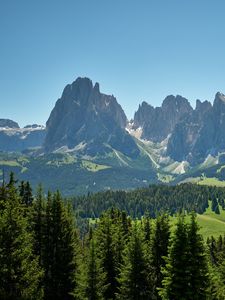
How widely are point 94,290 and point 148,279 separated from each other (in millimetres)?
6011

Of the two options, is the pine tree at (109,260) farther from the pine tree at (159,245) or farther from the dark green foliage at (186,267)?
→ the dark green foliage at (186,267)

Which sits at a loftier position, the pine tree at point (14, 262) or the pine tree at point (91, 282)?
the pine tree at point (14, 262)

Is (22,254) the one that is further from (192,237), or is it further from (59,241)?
(59,241)

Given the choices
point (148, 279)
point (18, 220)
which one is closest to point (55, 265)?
point (148, 279)

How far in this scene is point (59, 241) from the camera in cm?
5481

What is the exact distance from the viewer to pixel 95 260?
47562 mm

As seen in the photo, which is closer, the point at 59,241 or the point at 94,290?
the point at 94,290

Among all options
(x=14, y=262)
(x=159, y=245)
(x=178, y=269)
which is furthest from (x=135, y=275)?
(x=14, y=262)

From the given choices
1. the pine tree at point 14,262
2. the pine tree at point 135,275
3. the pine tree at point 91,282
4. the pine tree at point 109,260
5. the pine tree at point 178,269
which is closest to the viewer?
the pine tree at point 14,262

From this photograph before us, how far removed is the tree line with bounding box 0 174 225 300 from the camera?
1439 inches

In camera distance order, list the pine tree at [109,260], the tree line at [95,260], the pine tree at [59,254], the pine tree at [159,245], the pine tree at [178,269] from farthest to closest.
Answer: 1. the pine tree at [109,260]
2. the pine tree at [159,245]
3. the pine tree at [59,254]
4. the pine tree at [178,269]
5. the tree line at [95,260]

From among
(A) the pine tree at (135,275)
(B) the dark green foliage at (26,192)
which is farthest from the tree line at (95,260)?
(B) the dark green foliage at (26,192)

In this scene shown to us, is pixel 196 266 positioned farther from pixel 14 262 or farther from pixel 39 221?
pixel 39 221

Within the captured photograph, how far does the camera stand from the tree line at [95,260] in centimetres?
3656
